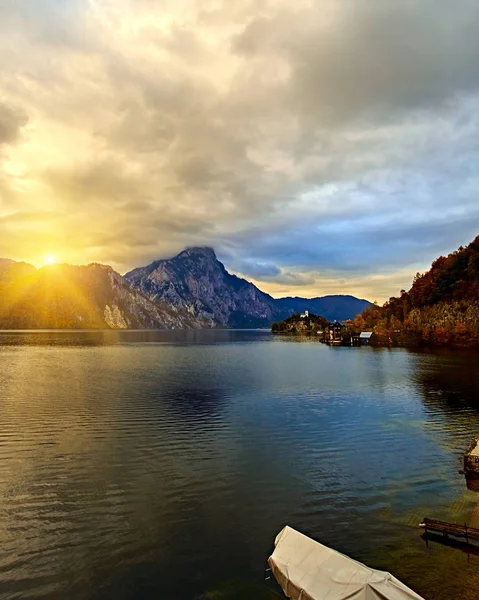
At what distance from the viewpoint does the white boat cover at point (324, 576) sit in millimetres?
16578

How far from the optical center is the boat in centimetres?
2470

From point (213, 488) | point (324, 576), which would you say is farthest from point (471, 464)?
point (324, 576)

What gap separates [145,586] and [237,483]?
14.8 m

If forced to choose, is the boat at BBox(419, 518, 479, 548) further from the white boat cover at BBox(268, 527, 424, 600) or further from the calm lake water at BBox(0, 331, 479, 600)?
the white boat cover at BBox(268, 527, 424, 600)

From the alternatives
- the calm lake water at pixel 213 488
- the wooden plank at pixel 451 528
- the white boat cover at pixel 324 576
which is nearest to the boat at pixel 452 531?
the wooden plank at pixel 451 528

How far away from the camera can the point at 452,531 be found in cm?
2522

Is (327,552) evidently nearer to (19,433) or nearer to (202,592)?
(202,592)

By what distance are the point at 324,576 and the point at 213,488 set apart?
17190 millimetres

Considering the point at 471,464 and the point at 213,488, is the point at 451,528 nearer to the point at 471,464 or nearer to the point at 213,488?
the point at 471,464

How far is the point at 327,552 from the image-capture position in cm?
1934

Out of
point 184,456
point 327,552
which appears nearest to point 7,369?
point 184,456

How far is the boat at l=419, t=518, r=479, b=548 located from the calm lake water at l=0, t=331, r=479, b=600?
1.06m

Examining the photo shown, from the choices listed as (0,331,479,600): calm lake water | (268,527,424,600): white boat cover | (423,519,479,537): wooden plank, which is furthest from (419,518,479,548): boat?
(268,527,424,600): white boat cover

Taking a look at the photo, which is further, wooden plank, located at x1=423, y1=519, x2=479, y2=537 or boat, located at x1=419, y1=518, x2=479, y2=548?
wooden plank, located at x1=423, y1=519, x2=479, y2=537
